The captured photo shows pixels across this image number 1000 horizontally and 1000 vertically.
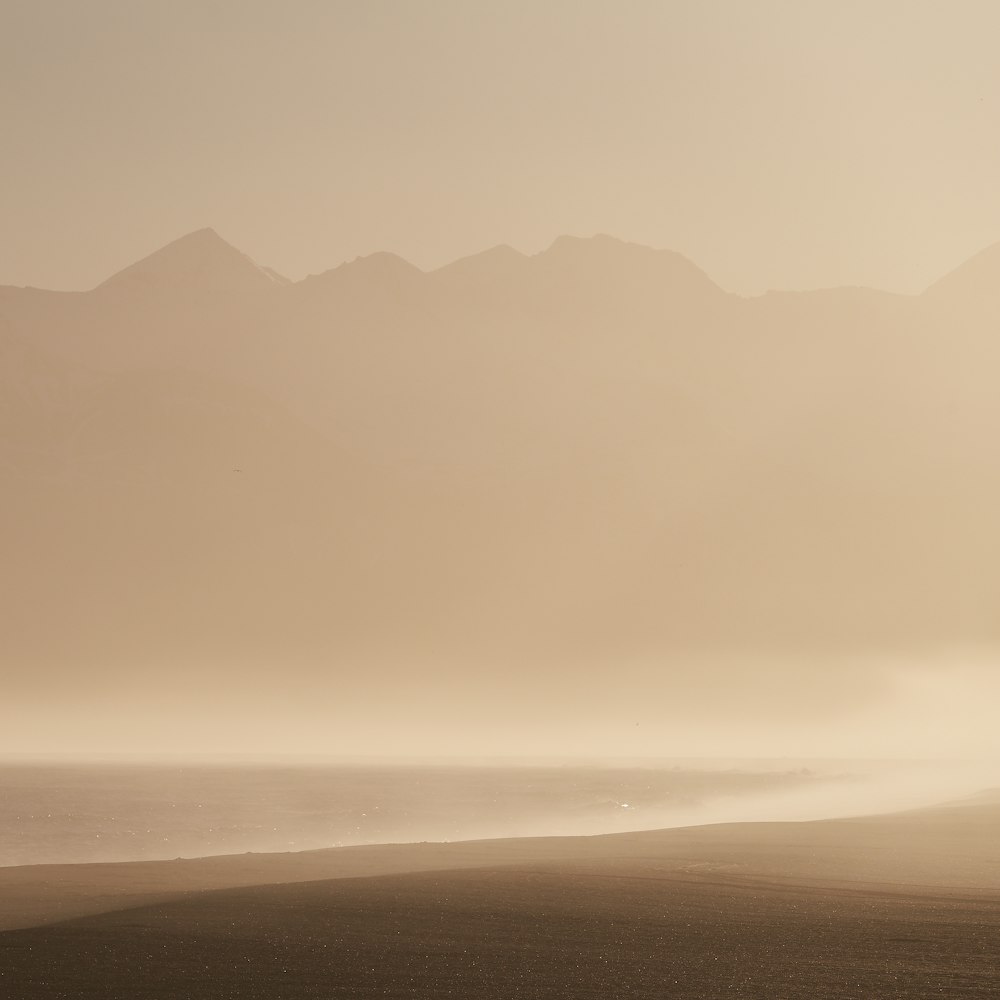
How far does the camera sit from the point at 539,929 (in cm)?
2273

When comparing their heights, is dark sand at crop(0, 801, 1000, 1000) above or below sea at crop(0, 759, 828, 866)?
below

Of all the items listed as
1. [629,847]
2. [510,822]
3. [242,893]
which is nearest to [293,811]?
[510,822]

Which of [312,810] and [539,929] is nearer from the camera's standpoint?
[539,929]

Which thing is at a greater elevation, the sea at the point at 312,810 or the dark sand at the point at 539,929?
the sea at the point at 312,810

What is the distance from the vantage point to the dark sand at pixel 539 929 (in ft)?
60.8

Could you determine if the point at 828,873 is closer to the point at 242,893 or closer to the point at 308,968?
the point at 242,893

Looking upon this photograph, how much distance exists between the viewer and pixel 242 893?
1107 inches

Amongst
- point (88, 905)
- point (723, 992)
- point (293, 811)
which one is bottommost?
point (723, 992)

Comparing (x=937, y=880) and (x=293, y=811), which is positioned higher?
(x=293, y=811)

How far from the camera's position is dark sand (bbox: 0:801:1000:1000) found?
730 inches

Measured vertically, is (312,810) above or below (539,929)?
above

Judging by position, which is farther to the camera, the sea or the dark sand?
the sea

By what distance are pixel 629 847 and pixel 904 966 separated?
63.0ft

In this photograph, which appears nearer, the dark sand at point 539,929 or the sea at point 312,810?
the dark sand at point 539,929
